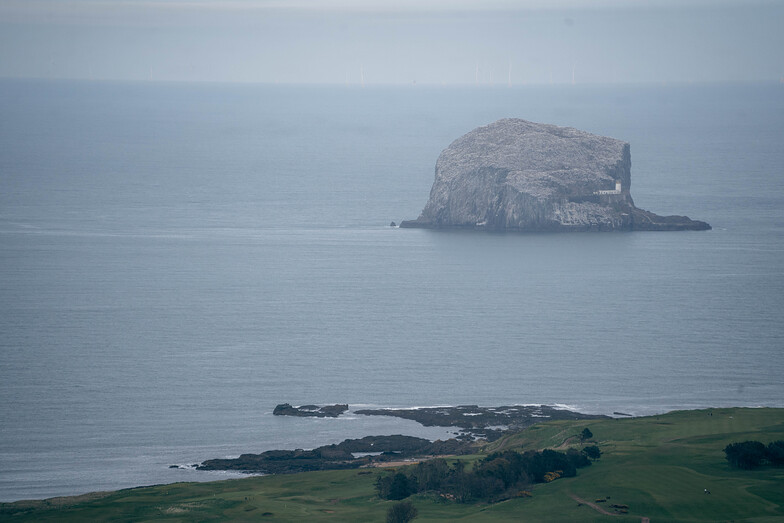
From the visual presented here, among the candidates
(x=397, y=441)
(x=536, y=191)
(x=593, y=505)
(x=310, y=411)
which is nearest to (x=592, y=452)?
(x=593, y=505)

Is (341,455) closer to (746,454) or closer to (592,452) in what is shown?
(592,452)

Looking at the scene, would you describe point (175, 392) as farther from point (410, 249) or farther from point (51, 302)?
point (410, 249)

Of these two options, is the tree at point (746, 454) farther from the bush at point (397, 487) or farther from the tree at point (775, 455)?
the bush at point (397, 487)

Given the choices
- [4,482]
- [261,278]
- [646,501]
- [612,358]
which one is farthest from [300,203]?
[646,501]

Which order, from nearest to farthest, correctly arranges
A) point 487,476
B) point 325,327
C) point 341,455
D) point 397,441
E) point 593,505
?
point 593,505 → point 487,476 → point 341,455 → point 397,441 → point 325,327

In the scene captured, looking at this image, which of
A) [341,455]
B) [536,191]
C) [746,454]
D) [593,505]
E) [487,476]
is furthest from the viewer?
[536,191]

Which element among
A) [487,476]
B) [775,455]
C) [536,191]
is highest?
[536,191]

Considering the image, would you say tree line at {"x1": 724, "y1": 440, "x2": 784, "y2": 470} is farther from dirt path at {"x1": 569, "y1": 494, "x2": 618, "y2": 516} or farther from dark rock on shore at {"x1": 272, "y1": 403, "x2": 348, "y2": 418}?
dark rock on shore at {"x1": 272, "y1": 403, "x2": 348, "y2": 418}
